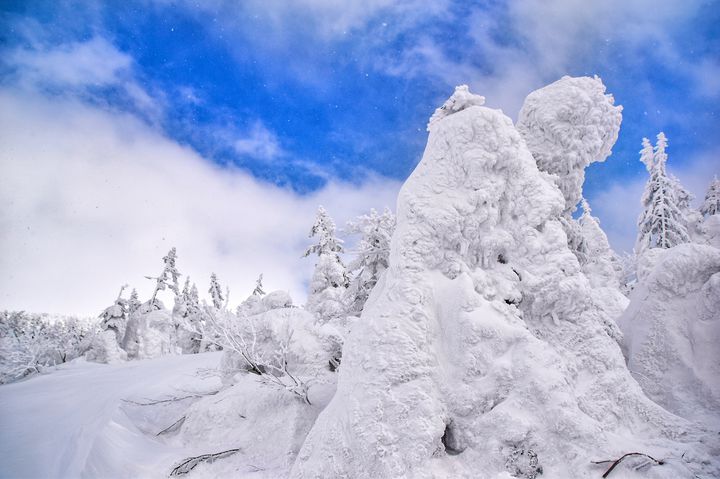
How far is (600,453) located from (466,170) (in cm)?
613

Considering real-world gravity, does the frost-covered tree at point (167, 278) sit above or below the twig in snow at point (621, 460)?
above

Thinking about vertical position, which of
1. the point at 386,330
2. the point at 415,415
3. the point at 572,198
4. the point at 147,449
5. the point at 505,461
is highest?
the point at 572,198

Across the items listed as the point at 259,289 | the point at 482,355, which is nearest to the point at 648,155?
the point at 482,355

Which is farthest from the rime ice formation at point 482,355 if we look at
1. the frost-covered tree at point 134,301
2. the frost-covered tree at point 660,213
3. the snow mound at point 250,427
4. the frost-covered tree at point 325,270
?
the frost-covered tree at point 134,301

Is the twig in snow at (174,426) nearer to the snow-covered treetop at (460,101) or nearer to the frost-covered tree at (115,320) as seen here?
the snow-covered treetop at (460,101)

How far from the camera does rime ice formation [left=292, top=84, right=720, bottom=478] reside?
21.3 ft

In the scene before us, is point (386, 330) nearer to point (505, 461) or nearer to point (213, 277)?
point (505, 461)

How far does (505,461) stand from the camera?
21.0 feet

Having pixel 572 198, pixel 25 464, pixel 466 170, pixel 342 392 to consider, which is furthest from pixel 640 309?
pixel 25 464

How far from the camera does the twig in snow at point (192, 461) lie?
329 inches

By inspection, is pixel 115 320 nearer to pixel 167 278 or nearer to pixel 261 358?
pixel 167 278

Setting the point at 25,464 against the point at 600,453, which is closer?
the point at 600,453

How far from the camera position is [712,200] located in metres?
25.1

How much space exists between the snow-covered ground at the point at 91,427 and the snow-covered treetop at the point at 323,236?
11.9 metres
